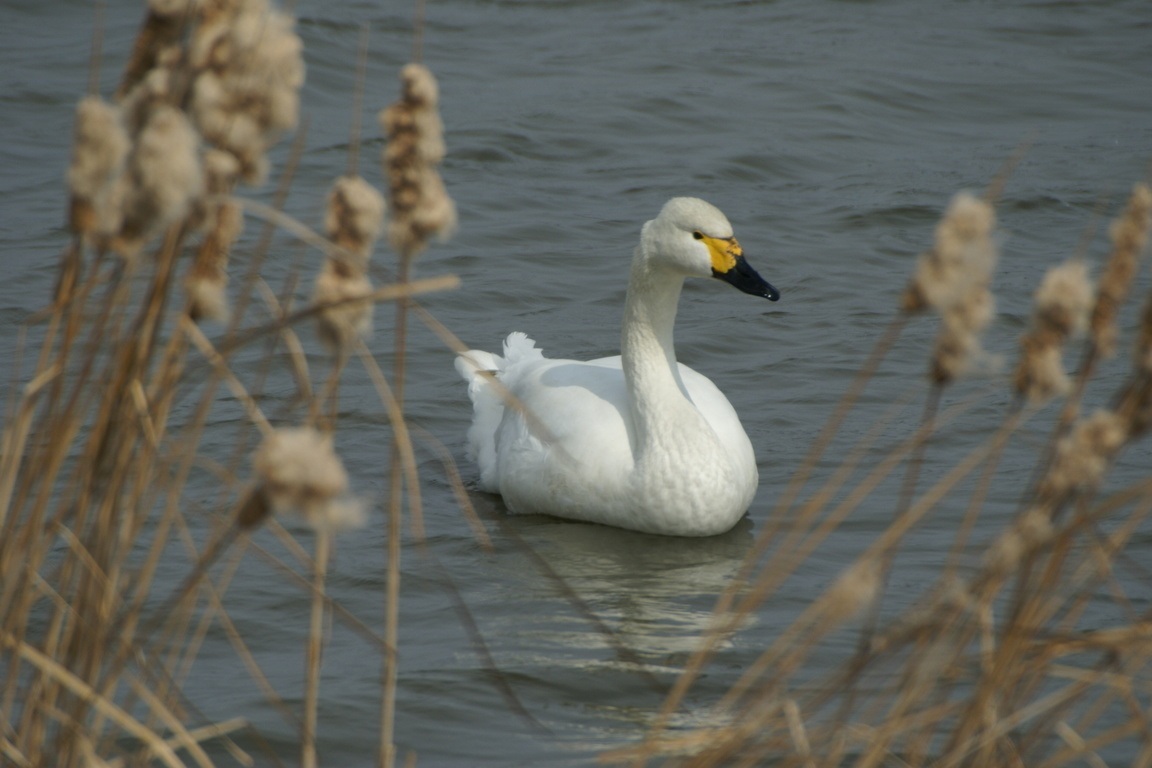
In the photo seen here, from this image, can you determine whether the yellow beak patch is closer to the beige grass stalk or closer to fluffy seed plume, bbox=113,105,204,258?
the beige grass stalk

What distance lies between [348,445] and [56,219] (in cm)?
371

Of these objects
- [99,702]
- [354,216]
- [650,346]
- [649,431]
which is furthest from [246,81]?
[650,346]

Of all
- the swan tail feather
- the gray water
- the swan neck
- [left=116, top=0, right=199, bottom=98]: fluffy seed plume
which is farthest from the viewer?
the swan tail feather

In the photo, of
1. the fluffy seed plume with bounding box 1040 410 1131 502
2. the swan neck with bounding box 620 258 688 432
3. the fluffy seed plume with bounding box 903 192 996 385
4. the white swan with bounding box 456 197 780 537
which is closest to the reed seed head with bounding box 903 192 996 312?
the fluffy seed plume with bounding box 903 192 996 385

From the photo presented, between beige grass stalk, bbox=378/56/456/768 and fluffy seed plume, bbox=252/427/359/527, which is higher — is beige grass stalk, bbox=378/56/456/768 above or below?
above

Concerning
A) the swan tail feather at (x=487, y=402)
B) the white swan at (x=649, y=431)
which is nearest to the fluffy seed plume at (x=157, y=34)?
the white swan at (x=649, y=431)

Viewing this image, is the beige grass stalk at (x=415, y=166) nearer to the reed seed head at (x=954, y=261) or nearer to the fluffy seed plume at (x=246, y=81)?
the fluffy seed plume at (x=246, y=81)

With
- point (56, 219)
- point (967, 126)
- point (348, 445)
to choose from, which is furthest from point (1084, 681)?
point (967, 126)

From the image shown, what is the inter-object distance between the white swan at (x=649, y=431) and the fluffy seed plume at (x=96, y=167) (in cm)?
337

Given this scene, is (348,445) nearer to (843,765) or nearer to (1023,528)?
(843,765)

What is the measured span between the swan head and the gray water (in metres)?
0.84

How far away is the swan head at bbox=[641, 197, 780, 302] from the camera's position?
5.15 m

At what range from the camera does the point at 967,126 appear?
11195 mm

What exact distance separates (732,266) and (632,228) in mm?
3934
